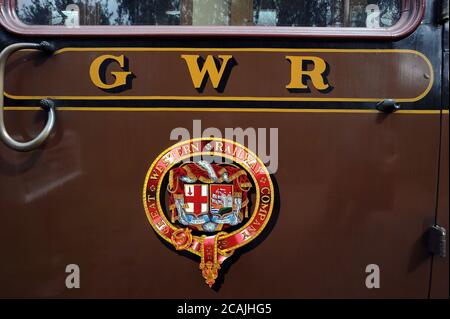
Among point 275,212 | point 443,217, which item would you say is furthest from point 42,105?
point 443,217

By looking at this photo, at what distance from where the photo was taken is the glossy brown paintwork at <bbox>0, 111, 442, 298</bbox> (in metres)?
1.44

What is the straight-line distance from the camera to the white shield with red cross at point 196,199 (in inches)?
57.5

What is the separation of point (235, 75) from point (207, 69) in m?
0.10

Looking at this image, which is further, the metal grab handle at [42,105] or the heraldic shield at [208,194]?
the heraldic shield at [208,194]

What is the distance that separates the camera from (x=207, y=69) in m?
1.43

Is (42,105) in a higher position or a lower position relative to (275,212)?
higher

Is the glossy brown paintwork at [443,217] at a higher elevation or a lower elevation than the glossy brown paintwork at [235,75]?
lower

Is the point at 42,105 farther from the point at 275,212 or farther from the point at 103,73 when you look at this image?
the point at 275,212

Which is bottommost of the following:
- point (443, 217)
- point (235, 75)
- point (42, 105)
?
point (443, 217)

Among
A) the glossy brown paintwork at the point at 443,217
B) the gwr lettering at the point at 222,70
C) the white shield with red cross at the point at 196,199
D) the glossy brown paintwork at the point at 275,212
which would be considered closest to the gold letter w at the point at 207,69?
the gwr lettering at the point at 222,70

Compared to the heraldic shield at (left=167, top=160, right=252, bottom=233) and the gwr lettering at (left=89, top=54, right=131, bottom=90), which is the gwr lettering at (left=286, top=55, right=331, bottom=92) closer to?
the heraldic shield at (left=167, top=160, right=252, bottom=233)

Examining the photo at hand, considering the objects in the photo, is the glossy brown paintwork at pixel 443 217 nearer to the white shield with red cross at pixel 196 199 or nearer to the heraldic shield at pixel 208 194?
the heraldic shield at pixel 208 194

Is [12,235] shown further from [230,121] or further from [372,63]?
[372,63]
